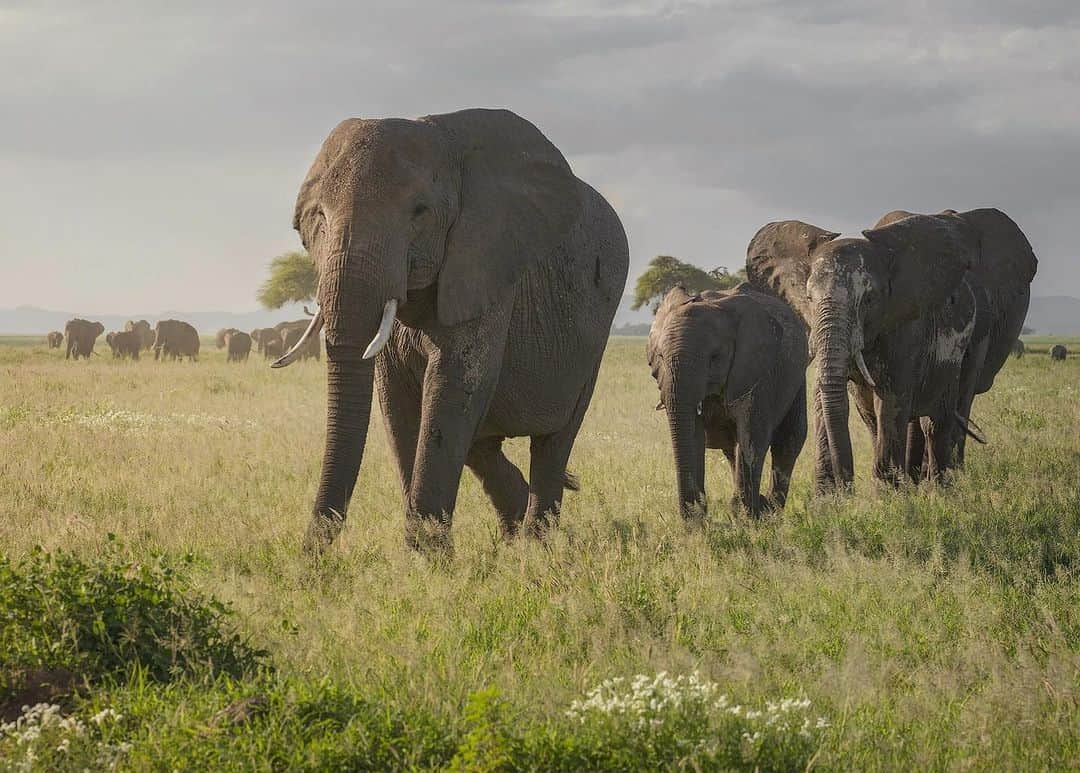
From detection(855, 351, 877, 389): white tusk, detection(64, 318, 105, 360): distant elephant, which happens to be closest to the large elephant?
detection(855, 351, 877, 389): white tusk

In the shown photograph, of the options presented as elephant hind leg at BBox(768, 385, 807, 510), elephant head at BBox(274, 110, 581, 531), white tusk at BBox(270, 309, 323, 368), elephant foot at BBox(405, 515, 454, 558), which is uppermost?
elephant head at BBox(274, 110, 581, 531)

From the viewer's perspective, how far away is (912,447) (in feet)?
43.8

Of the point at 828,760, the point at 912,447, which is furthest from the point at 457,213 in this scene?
the point at 912,447

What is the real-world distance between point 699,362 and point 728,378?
18.0 inches

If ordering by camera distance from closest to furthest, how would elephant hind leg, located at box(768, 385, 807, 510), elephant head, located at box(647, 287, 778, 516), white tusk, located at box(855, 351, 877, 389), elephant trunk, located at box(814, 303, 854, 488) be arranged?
elephant head, located at box(647, 287, 778, 516), elephant trunk, located at box(814, 303, 854, 488), white tusk, located at box(855, 351, 877, 389), elephant hind leg, located at box(768, 385, 807, 510)

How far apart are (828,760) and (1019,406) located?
2116cm

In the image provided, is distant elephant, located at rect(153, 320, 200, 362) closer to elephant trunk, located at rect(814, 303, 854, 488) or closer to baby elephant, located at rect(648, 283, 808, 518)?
baby elephant, located at rect(648, 283, 808, 518)

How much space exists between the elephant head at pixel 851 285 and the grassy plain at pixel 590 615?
101 cm

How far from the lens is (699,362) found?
10078mm

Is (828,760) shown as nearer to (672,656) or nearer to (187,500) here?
(672,656)

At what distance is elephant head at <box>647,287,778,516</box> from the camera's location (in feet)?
32.4

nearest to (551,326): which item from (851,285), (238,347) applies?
(851,285)

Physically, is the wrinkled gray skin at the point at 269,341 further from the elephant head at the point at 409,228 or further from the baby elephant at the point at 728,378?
the elephant head at the point at 409,228

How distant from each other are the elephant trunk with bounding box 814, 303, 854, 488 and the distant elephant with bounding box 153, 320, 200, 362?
42.8 m
